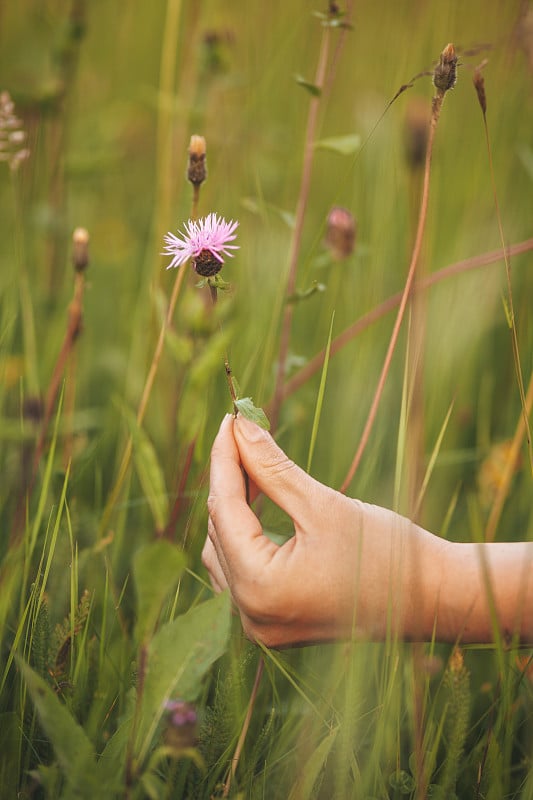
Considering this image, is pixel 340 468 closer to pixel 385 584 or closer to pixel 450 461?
pixel 450 461

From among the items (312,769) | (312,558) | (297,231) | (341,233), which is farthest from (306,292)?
(312,769)

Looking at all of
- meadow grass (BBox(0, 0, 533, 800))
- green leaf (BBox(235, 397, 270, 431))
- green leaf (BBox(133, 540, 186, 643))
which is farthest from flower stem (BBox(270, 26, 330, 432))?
green leaf (BBox(133, 540, 186, 643))

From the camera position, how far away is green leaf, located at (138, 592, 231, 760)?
512mm

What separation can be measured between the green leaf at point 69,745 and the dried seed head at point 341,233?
651mm

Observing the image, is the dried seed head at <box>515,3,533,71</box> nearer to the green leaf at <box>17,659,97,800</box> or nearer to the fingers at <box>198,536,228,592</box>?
the fingers at <box>198,536,228,592</box>

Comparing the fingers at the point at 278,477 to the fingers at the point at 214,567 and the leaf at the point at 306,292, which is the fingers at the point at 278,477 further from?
the leaf at the point at 306,292

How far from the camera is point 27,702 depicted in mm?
640

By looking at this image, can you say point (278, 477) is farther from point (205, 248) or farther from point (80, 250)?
point (80, 250)

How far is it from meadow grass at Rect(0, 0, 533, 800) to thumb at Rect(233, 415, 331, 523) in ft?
0.19

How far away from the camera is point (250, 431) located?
1.90 feet

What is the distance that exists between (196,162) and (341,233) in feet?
1.04

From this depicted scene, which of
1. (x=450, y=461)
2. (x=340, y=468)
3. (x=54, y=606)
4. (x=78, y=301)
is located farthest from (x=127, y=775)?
(x=450, y=461)

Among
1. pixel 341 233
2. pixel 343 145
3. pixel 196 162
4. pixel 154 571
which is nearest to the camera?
pixel 154 571

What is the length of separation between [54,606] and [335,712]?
312 millimetres
